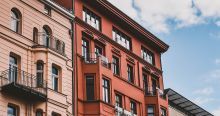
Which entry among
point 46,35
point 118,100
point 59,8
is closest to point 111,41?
point 118,100

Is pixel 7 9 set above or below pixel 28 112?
above

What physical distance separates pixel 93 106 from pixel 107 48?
7.15m

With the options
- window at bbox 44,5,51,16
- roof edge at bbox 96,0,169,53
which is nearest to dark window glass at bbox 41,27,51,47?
window at bbox 44,5,51,16

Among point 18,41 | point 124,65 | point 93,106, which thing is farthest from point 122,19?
point 18,41

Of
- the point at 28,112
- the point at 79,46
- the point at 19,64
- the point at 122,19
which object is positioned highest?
the point at 122,19

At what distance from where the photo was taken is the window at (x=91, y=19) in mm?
48531

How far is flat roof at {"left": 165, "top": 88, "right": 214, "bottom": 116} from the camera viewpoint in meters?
63.0

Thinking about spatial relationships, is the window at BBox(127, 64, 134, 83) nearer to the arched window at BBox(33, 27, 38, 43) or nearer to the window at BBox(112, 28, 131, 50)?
the window at BBox(112, 28, 131, 50)

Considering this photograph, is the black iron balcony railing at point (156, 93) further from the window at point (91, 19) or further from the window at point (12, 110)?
the window at point (12, 110)

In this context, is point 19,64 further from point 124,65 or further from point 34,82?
point 124,65

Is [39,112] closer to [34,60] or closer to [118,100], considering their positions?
[34,60]

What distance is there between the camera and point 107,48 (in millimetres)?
50031

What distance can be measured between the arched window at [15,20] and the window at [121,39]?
45.2ft

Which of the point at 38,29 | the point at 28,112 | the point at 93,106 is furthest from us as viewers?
the point at 93,106
